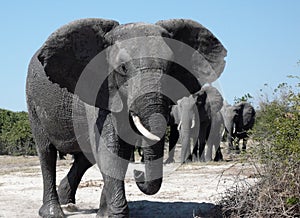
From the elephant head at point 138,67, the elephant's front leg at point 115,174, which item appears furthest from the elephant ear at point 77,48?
the elephant's front leg at point 115,174

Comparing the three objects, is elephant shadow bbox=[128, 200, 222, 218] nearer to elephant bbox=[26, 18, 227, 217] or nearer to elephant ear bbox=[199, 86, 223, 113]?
elephant bbox=[26, 18, 227, 217]

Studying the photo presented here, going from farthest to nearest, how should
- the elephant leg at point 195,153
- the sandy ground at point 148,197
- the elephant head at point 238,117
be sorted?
the elephant head at point 238,117 < the elephant leg at point 195,153 < the sandy ground at point 148,197

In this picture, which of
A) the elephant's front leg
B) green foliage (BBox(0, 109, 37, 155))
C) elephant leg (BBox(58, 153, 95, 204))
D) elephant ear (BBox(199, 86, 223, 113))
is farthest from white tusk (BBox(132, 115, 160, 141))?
green foliage (BBox(0, 109, 37, 155))

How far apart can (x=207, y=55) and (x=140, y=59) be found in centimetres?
155

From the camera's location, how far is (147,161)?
5.88m

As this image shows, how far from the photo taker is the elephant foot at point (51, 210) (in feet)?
26.9

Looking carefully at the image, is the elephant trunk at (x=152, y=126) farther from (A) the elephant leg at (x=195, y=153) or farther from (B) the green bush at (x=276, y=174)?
(A) the elephant leg at (x=195, y=153)

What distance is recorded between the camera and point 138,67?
5.86m

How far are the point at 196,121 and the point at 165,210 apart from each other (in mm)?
12110

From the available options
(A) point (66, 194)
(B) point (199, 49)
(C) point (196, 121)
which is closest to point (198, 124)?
(C) point (196, 121)

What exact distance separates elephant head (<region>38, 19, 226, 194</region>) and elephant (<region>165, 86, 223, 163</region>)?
39.2 ft

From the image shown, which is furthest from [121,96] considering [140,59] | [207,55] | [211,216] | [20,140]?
[20,140]

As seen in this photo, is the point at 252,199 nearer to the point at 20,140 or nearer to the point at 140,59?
the point at 140,59

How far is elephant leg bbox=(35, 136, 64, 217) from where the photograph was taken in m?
8.30
